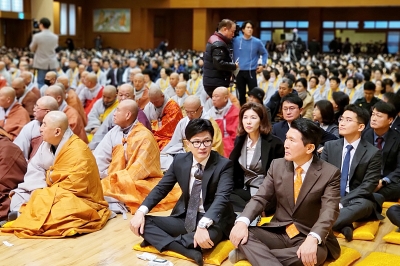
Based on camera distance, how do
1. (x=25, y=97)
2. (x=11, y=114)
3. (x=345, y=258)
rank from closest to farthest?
(x=345, y=258) < (x=11, y=114) < (x=25, y=97)

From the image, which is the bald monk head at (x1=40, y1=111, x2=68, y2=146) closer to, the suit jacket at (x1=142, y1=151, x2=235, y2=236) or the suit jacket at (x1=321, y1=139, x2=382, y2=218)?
the suit jacket at (x1=142, y1=151, x2=235, y2=236)

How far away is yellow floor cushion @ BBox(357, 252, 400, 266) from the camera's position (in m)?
4.11

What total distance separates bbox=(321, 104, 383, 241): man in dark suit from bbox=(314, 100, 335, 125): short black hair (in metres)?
1.18

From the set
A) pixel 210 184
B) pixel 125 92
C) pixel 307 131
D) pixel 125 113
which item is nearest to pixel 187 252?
pixel 210 184

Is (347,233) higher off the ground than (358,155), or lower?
lower

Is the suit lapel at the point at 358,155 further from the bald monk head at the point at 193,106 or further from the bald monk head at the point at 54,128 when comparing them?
the bald monk head at the point at 54,128

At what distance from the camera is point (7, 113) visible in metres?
7.69

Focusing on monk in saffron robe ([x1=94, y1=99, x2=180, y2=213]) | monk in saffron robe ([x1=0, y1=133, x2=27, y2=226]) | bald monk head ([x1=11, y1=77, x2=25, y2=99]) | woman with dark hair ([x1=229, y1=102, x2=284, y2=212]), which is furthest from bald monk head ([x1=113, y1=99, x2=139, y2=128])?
bald monk head ([x1=11, y1=77, x2=25, y2=99])

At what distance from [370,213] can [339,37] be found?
27.6 m

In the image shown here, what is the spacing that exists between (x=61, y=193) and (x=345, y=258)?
2.49 m

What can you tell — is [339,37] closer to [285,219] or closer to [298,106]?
[298,106]

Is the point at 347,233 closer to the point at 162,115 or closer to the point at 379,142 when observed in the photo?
the point at 379,142

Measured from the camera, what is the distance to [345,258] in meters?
4.18

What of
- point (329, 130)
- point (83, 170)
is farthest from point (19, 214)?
point (329, 130)
